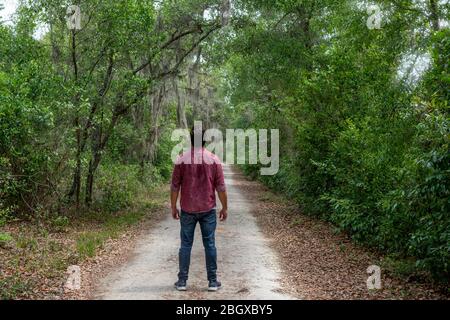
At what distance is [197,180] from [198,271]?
75.5 inches

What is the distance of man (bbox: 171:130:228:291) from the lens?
262 inches

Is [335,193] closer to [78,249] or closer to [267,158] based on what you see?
[78,249]

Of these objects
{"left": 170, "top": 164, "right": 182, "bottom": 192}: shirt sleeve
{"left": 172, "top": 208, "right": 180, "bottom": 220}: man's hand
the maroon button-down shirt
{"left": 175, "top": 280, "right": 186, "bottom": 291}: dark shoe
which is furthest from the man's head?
{"left": 175, "top": 280, "right": 186, "bottom": 291}: dark shoe

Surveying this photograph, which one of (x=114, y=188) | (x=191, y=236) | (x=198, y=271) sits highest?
(x=191, y=236)

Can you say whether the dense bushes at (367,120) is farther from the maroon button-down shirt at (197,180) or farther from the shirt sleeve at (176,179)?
the shirt sleeve at (176,179)

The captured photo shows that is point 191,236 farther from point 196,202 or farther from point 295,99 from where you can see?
point 295,99

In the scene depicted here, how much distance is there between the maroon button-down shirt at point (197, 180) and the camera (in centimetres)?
665

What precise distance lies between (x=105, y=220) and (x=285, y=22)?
10.0 m

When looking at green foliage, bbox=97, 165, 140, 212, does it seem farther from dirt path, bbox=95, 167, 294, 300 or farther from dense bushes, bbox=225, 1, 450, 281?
dense bushes, bbox=225, 1, 450, 281

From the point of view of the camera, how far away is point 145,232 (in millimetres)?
12773

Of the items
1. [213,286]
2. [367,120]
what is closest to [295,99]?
[367,120]

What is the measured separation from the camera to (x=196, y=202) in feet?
21.8

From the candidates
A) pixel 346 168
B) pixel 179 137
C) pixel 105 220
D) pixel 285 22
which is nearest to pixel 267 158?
pixel 179 137

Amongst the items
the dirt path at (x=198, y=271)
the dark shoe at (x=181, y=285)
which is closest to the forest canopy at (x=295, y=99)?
the dirt path at (x=198, y=271)
